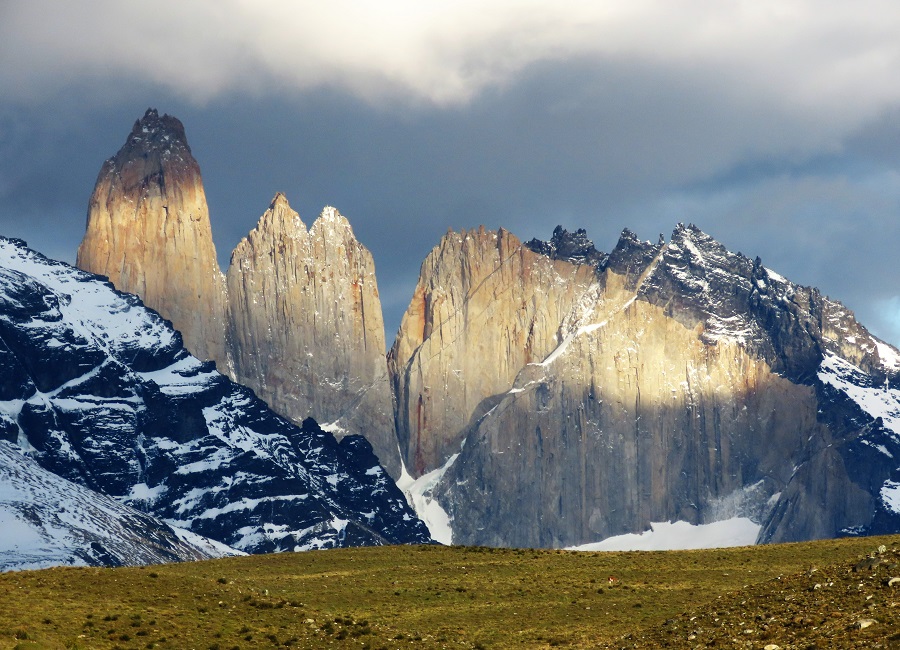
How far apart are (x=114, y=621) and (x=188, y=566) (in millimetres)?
49785

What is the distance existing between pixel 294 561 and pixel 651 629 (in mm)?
52025

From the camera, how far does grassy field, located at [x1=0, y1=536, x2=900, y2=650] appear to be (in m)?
69.1

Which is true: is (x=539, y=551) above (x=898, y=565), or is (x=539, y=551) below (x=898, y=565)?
above

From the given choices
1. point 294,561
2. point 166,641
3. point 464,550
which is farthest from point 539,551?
point 166,641

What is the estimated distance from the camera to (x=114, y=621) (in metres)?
72.4

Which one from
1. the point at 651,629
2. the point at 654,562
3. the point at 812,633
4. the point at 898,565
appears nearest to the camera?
the point at 812,633

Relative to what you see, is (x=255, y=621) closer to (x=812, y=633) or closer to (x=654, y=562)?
(x=812, y=633)

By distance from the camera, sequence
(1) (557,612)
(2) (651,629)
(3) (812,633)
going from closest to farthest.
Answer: (3) (812,633) → (2) (651,629) → (1) (557,612)

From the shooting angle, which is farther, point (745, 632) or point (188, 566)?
point (188, 566)

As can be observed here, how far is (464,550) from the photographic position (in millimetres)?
120812

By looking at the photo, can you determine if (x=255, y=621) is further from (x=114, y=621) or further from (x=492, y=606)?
(x=492, y=606)

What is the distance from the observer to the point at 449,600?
95750mm

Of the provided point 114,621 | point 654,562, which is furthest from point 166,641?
point 654,562

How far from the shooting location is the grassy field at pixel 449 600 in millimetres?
69062
